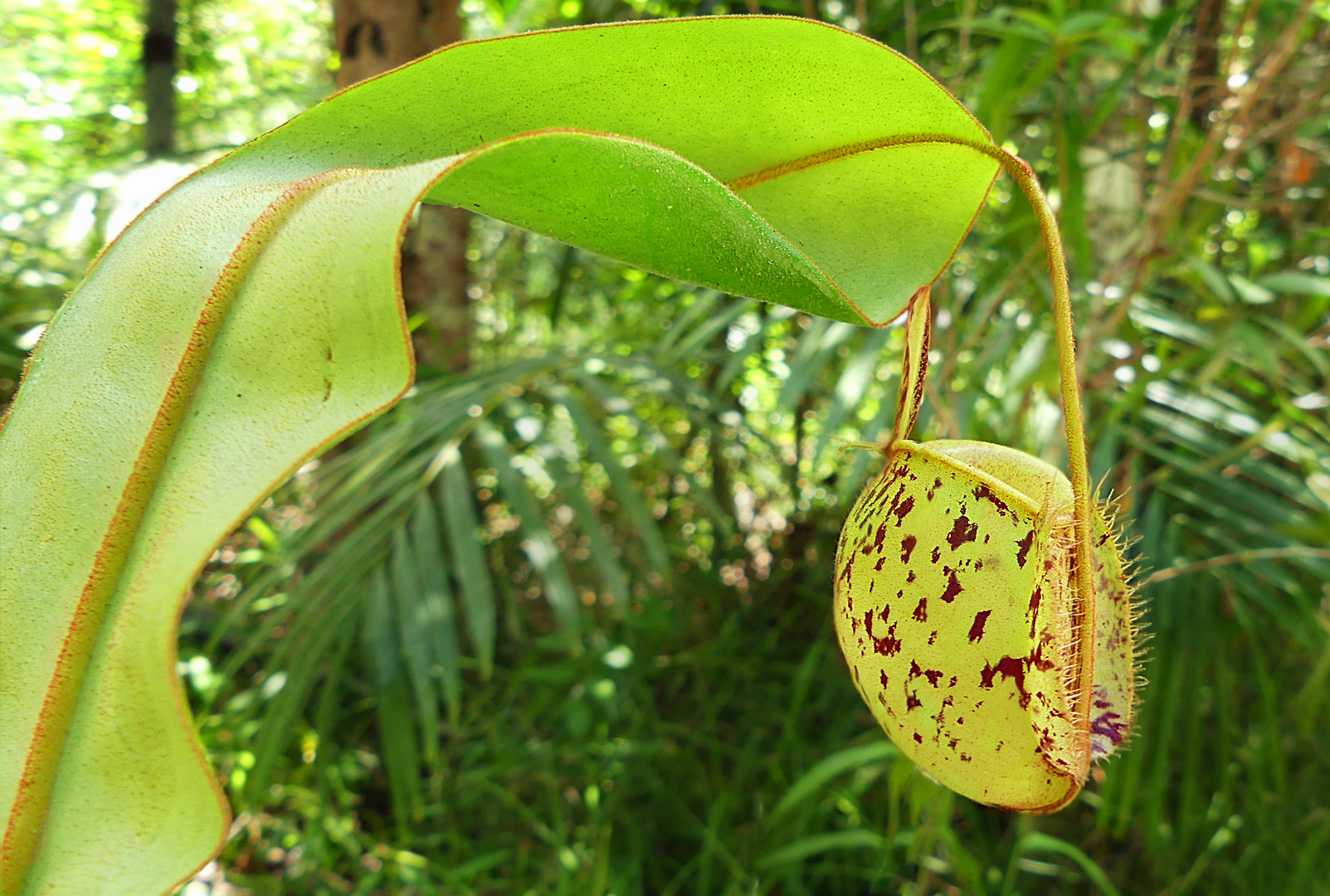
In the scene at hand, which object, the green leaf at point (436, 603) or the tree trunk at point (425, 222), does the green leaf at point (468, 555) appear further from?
the tree trunk at point (425, 222)

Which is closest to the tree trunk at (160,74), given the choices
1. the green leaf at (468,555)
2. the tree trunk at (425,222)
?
the tree trunk at (425,222)

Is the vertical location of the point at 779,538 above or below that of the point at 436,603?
below

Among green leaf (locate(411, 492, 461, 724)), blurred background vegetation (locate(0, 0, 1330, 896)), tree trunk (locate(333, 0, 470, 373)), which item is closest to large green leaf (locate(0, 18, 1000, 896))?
blurred background vegetation (locate(0, 0, 1330, 896))

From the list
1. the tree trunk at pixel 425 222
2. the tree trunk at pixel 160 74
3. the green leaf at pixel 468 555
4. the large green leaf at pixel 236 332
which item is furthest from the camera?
the tree trunk at pixel 160 74

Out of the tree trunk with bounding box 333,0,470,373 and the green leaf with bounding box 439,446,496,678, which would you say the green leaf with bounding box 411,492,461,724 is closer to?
the green leaf with bounding box 439,446,496,678

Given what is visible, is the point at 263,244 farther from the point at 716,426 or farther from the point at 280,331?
the point at 716,426

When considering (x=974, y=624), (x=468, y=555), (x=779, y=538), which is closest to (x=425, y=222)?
(x=468, y=555)

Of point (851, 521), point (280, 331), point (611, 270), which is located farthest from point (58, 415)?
point (611, 270)

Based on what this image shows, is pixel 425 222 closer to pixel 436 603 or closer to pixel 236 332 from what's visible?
pixel 436 603
